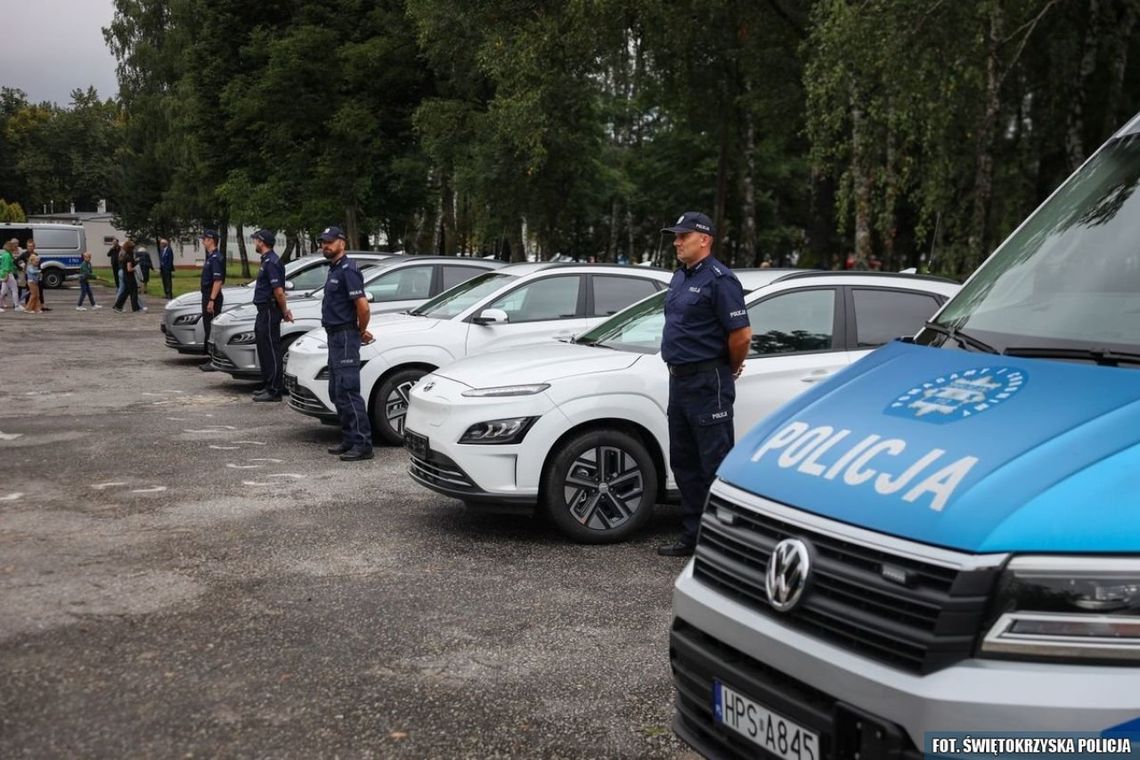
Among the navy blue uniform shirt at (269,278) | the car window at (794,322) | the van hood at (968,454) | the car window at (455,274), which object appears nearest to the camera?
the van hood at (968,454)

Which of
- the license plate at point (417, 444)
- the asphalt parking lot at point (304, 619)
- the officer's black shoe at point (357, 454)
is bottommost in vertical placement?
the asphalt parking lot at point (304, 619)

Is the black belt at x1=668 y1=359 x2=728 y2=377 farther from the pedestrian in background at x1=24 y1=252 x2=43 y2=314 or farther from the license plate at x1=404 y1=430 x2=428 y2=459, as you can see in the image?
the pedestrian in background at x1=24 y1=252 x2=43 y2=314

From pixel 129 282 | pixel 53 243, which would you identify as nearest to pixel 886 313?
pixel 129 282

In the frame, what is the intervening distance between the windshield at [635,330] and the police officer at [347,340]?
2.45m

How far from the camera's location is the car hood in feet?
22.9

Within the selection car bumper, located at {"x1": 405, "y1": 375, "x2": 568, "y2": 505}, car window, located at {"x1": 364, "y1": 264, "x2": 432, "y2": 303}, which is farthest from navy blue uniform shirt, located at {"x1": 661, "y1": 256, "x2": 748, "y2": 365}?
car window, located at {"x1": 364, "y1": 264, "x2": 432, "y2": 303}

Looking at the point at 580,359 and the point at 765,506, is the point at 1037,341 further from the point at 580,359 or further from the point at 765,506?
the point at 580,359

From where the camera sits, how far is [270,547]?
6766 mm

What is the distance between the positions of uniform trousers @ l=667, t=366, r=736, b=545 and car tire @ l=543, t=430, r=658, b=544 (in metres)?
0.55

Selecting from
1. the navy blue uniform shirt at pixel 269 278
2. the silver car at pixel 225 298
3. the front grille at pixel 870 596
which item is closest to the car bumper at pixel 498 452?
the front grille at pixel 870 596

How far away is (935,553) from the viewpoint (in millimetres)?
2490

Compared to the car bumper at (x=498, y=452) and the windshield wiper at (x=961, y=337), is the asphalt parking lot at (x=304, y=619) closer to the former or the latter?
the car bumper at (x=498, y=452)

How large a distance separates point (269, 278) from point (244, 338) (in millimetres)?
1797

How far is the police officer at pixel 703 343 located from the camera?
611 centimetres
